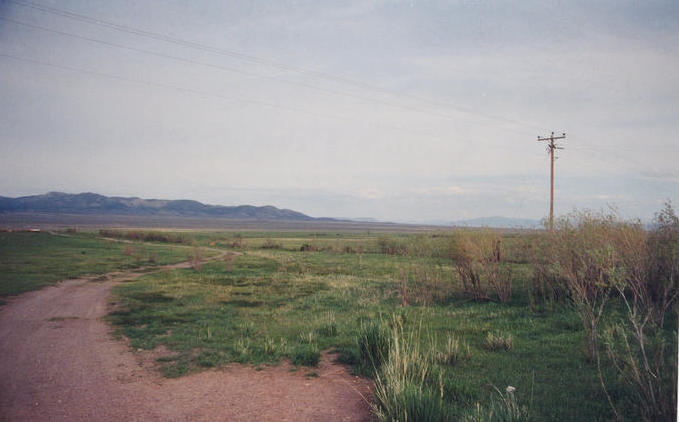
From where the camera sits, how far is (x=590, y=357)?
705 centimetres

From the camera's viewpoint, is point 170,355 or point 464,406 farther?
point 170,355

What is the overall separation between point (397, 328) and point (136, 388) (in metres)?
6.05

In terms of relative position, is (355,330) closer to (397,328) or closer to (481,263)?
(397,328)

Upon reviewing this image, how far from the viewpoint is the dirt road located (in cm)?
539

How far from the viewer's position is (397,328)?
981 centimetres

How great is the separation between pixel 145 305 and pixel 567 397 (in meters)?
13.0

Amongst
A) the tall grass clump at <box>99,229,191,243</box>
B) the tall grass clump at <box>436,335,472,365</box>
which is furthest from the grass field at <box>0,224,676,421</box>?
the tall grass clump at <box>99,229,191,243</box>

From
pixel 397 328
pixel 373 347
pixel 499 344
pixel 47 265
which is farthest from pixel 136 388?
pixel 47 265

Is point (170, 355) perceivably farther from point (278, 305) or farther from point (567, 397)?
point (567, 397)

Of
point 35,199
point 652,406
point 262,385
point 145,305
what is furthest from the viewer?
point 35,199

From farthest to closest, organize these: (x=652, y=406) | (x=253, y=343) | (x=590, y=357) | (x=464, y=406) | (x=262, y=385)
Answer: (x=253, y=343) → (x=590, y=357) → (x=262, y=385) → (x=464, y=406) → (x=652, y=406)

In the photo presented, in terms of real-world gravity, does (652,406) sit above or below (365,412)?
above

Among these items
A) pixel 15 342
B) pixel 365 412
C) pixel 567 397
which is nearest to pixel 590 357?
pixel 567 397

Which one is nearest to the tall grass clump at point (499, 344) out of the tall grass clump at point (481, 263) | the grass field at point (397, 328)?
the grass field at point (397, 328)
